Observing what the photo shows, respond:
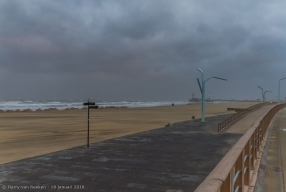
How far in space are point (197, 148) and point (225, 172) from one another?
27.5 ft

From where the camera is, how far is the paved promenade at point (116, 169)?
5.89 meters

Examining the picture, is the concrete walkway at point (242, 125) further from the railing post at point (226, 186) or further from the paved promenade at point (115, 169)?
the railing post at point (226, 186)

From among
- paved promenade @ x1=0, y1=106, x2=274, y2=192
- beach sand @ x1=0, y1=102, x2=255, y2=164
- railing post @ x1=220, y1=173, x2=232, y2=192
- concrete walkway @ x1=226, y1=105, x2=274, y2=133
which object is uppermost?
railing post @ x1=220, y1=173, x2=232, y2=192

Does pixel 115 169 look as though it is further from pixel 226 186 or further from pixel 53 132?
pixel 53 132

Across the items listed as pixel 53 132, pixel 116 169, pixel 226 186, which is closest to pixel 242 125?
pixel 53 132

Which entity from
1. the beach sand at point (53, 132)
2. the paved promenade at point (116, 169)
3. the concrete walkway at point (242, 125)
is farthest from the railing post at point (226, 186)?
the concrete walkway at point (242, 125)

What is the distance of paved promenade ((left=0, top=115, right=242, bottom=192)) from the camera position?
589cm

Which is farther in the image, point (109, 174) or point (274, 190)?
point (109, 174)

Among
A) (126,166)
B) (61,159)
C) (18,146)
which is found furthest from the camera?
(18,146)

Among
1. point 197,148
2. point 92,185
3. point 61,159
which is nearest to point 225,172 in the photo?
point 92,185

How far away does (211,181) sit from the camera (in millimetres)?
2176

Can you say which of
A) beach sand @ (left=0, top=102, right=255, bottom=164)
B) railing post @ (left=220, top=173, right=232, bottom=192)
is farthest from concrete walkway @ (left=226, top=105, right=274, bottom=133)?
railing post @ (left=220, top=173, right=232, bottom=192)

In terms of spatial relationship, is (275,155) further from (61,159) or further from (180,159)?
(61,159)

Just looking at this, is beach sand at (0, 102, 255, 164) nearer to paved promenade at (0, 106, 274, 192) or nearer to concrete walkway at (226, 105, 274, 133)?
paved promenade at (0, 106, 274, 192)
